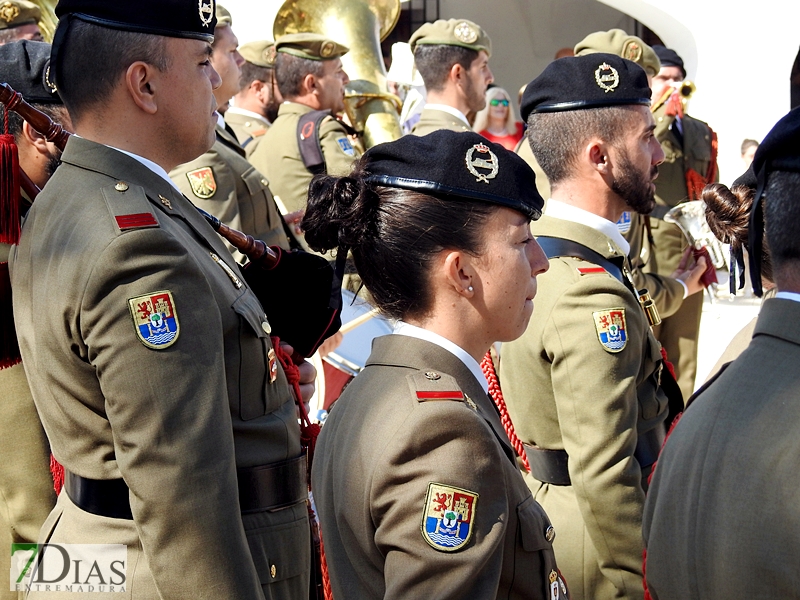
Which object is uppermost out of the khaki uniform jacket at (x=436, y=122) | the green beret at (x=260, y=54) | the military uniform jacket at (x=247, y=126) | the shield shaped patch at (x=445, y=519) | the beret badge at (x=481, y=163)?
the beret badge at (x=481, y=163)

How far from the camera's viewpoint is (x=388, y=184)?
189cm

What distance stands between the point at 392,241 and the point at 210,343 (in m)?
0.39

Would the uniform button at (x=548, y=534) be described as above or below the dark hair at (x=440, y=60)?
below

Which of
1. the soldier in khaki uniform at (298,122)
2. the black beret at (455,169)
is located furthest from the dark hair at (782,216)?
the soldier in khaki uniform at (298,122)

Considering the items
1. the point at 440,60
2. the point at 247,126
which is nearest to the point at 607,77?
the point at 440,60

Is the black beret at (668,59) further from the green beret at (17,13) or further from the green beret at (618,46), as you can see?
the green beret at (17,13)

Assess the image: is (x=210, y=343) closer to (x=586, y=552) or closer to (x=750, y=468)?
(x=750, y=468)

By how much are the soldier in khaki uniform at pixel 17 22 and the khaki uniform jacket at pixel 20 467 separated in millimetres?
2508

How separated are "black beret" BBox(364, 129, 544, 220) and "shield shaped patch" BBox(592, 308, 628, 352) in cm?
64

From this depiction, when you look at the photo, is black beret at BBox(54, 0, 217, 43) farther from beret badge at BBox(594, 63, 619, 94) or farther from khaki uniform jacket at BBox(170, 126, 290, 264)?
khaki uniform jacket at BBox(170, 126, 290, 264)

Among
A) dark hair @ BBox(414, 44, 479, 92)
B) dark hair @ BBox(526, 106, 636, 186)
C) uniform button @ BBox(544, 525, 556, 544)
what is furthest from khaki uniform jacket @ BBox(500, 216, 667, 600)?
dark hair @ BBox(414, 44, 479, 92)

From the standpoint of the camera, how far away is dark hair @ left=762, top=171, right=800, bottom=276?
146cm

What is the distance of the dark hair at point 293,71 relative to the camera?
5.74 metres

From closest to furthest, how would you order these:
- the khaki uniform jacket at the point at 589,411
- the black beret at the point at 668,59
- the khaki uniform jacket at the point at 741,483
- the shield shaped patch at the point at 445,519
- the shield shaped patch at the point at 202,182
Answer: the khaki uniform jacket at the point at 741,483
the shield shaped patch at the point at 445,519
the khaki uniform jacket at the point at 589,411
the shield shaped patch at the point at 202,182
the black beret at the point at 668,59
